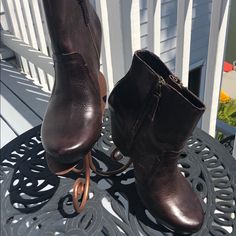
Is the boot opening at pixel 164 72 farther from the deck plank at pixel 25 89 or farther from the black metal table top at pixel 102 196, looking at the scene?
the deck plank at pixel 25 89

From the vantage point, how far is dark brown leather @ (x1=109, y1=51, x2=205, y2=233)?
510 millimetres

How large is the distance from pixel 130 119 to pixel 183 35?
427 millimetres

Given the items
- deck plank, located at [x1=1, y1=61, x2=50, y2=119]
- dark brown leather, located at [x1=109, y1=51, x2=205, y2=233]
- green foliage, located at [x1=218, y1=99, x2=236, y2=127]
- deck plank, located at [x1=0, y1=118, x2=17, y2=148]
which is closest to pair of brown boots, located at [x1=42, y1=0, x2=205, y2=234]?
dark brown leather, located at [x1=109, y1=51, x2=205, y2=233]

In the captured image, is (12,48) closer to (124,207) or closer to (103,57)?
(103,57)

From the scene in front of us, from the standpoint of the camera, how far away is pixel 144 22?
2428 mm

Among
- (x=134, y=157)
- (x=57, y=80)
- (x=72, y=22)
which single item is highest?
(x=72, y=22)

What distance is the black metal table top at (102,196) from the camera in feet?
2.08

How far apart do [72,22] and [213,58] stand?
19.2 inches

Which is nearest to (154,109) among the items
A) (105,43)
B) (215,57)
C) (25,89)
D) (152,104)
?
(152,104)

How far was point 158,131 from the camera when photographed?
54 cm

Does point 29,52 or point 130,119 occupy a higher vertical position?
point 130,119

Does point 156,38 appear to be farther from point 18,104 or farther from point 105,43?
point 18,104

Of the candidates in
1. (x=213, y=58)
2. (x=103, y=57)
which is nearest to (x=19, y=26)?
(x=103, y=57)

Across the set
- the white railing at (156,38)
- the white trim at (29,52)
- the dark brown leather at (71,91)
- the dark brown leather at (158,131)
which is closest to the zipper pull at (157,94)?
the dark brown leather at (158,131)
